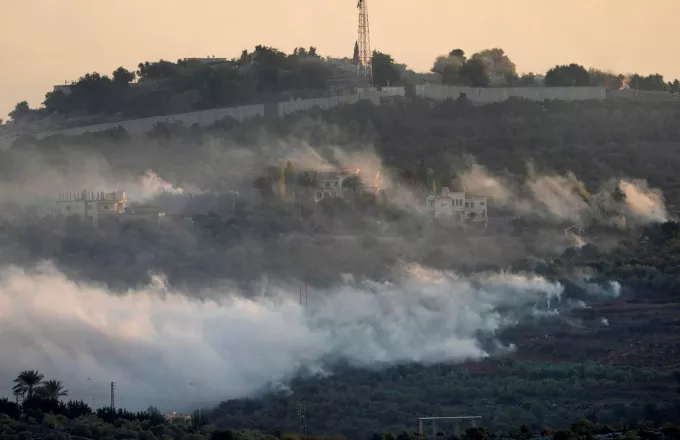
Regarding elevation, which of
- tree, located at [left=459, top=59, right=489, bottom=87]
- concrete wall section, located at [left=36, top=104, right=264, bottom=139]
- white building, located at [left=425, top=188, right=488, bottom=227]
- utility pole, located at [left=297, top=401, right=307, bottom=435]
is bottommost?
utility pole, located at [left=297, top=401, right=307, bottom=435]

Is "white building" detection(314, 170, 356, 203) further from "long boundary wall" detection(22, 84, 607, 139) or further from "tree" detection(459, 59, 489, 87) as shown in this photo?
"tree" detection(459, 59, 489, 87)

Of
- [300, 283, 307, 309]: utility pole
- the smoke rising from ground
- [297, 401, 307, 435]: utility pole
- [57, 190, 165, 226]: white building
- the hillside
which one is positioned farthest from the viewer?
[57, 190, 165, 226]: white building

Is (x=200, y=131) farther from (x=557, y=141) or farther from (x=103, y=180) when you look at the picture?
(x=557, y=141)

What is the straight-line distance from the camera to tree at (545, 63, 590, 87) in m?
104

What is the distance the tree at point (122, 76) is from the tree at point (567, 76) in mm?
20810

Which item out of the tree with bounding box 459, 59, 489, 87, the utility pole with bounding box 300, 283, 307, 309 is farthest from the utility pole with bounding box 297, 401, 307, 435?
the tree with bounding box 459, 59, 489, 87

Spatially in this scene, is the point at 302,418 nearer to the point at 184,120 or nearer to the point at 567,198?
the point at 567,198

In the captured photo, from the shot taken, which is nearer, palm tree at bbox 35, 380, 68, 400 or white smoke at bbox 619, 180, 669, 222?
palm tree at bbox 35, 380, 68, 400

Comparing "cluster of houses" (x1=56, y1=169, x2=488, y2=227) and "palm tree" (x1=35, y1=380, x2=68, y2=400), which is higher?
"cluster of houses" (x1=56, y1=169, x2=488, y2=227)

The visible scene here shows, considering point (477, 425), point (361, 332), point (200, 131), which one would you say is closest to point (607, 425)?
point (477, 425)

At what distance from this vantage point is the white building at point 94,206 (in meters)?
88.1

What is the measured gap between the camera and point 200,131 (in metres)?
99.6

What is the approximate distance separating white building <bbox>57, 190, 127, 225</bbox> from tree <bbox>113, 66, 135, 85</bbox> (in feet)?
61.8

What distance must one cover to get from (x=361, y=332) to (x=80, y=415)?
15.1 meters
